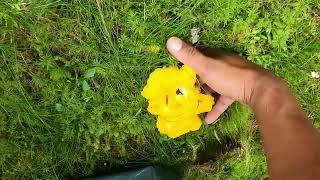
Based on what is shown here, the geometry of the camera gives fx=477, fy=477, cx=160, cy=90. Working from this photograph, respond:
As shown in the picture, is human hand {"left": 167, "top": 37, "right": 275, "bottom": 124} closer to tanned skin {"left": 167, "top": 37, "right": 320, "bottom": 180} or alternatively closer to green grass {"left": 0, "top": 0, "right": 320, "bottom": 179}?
tanned skin {"left": 167, "top": 37, "right": 320, "bottom": 180}

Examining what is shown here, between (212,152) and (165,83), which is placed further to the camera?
(212,152)

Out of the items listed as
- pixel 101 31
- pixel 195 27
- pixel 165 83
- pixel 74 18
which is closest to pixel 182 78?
pixel 165 83

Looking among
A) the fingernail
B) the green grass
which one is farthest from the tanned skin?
the green grass

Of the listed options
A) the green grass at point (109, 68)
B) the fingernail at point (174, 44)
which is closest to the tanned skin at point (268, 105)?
the fingernail at point (174, 44)

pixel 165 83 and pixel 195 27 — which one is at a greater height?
pixel 195 27

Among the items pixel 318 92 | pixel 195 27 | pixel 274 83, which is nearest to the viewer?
pixel 274 83

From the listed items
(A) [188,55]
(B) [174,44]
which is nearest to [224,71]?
(A) [188,55]

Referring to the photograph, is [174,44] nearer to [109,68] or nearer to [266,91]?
[109,68]

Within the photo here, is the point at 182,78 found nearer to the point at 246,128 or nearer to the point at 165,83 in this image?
the point at 165,83

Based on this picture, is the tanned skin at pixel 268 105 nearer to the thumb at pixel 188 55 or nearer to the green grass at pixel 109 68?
the thumb at pixel 188 55
